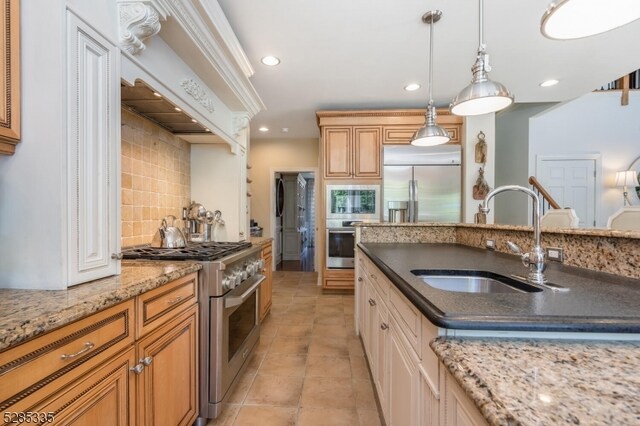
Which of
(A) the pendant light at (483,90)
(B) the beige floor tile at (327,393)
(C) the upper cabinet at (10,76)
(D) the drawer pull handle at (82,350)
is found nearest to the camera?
(D) the drawer pull handle at (82,350)

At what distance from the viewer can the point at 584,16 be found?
33.7 inches

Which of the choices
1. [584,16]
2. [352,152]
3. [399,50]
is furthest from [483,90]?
[352,152]

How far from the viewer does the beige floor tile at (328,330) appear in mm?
2674

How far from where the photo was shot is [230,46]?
1.96 metres

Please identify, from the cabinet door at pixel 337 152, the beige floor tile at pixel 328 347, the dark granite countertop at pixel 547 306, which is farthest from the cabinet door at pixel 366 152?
the dark granite countertop at pixel 547 306

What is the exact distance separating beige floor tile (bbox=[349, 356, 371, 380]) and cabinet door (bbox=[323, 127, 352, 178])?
2504 millimetres

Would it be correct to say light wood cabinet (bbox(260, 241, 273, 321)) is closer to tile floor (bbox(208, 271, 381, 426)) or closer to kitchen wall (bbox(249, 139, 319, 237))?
tile floor (bbox(208, 271, 381, 426))

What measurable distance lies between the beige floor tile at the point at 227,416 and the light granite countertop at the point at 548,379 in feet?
4.74

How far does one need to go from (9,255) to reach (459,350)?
1.39 metres

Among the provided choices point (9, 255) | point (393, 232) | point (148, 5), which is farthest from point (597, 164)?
point (9, 255)

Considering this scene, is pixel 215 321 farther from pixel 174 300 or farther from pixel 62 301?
pixel 62 301

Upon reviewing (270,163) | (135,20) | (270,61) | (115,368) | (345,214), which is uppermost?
(270,61)

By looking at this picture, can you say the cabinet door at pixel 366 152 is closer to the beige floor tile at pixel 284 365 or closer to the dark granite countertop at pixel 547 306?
the beige floor tile at pixel 284 365

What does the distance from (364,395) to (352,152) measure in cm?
305
